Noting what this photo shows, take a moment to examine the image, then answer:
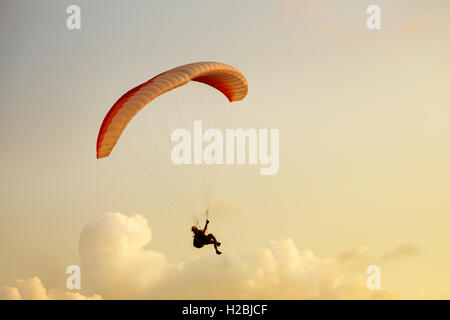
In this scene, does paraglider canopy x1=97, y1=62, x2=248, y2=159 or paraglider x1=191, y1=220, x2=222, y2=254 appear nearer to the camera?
paraglider canopy x1=97, y1=62, x2=248, y2=159

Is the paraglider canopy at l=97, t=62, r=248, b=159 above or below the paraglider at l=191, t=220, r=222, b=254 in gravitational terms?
above

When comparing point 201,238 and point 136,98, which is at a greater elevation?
point 136,98

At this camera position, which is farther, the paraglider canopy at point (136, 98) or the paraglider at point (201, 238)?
the paraglider at point (201, 238)

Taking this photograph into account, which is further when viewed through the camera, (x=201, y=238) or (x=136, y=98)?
(x=201, y=238)

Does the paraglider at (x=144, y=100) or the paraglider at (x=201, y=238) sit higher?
the paraglider at (x=144, y=100)

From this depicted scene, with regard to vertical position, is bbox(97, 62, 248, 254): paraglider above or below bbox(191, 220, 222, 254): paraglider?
above

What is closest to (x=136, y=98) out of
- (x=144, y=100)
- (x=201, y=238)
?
(x=144, y=100)

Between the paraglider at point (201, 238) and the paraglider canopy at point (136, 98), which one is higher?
the paraglider canopy at point (136, 98)

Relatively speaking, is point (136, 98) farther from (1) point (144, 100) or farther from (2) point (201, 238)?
(2) point (201, 238)
